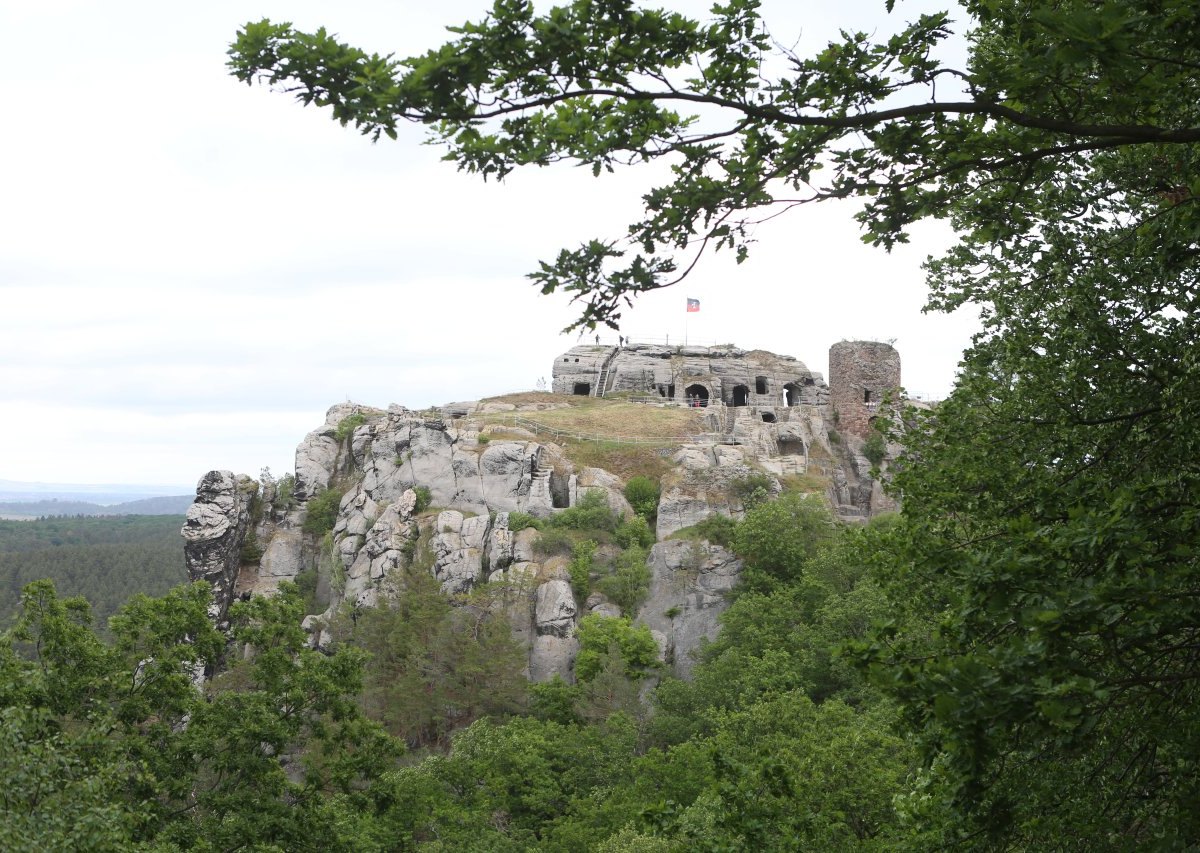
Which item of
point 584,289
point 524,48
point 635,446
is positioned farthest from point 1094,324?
point 635,446

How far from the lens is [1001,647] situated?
21.7ft

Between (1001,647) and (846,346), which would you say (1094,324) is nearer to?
(1001,647)

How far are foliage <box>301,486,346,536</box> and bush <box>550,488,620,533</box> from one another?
14835 mm

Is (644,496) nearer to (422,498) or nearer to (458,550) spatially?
(458,550)

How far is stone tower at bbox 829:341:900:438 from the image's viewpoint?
61.9 meters

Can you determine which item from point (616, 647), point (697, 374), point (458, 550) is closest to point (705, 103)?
point (616, 647)

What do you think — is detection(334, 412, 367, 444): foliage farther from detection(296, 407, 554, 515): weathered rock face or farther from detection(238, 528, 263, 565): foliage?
detection(238, 528, 263, 565): foliage

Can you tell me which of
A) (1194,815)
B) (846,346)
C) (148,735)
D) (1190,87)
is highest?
(846,346)

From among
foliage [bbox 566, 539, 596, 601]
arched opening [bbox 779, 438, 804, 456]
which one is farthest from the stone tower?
foliage [bbox 566, 539, 596, 601]

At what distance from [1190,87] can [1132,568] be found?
13.4 ft

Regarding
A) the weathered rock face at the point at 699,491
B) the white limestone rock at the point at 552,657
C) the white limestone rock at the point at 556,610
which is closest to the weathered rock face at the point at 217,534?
the white limestone rock at the point at 556,610

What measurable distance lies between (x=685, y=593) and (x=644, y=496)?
818 centimetres

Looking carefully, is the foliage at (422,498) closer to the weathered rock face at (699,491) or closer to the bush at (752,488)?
the weathered rock face at (699,491)

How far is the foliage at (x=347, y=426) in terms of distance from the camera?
62.6 meters
